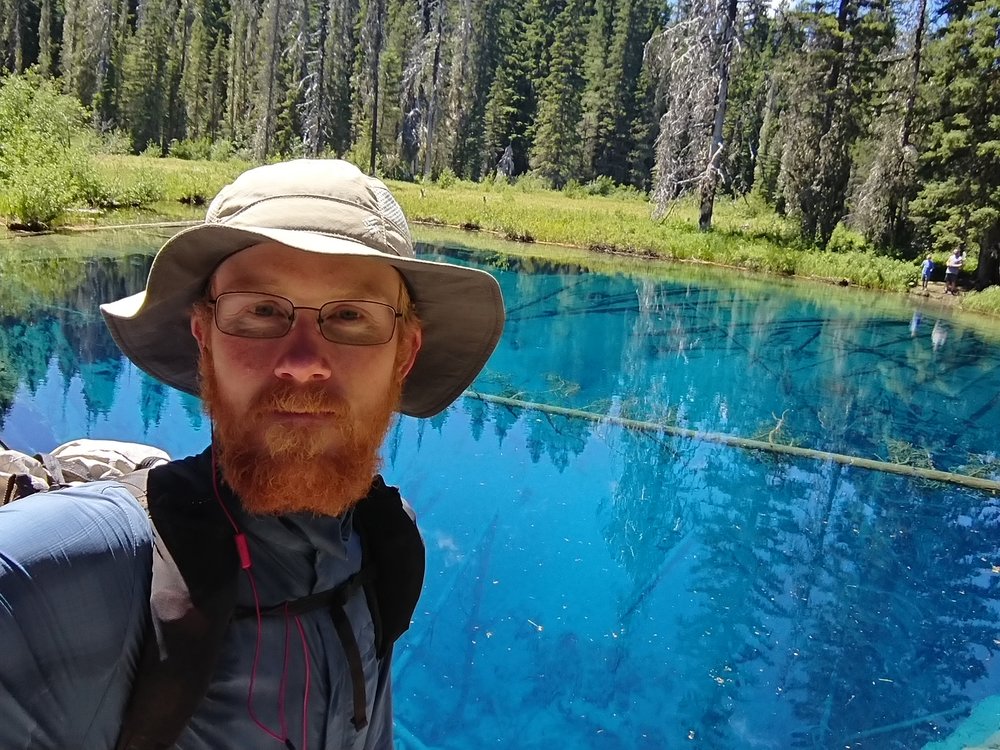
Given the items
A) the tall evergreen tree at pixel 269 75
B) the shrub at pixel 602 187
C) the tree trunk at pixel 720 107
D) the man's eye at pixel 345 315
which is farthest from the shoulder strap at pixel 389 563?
the shrub at pixel 602 187

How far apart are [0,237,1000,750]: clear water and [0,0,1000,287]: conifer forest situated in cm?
1315

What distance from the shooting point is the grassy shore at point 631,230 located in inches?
737

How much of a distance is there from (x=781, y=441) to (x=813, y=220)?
18.3m

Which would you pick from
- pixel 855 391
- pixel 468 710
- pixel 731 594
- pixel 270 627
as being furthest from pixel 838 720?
pixel 855 391

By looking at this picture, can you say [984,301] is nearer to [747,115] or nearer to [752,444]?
[752,444]

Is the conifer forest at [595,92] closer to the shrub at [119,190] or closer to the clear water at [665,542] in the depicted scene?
the shrub at [119,190]

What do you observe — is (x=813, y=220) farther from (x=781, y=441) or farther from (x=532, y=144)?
(x=532, y=144)

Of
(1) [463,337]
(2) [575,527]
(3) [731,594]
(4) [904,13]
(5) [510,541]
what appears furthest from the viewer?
(4) [904,13]

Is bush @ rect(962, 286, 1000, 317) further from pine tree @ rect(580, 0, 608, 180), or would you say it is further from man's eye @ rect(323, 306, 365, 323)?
pine tree @ rect(580, 0, 608, 180)

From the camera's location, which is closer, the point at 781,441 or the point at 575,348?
the point at 781,441

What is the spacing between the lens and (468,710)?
10.9 feet

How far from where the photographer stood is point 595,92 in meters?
47.9

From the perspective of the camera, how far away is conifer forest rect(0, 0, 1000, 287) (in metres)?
20.5

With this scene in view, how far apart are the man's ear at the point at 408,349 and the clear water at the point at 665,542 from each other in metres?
2.32
